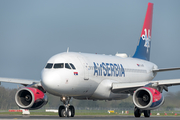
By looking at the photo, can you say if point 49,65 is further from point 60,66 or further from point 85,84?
point 85,84

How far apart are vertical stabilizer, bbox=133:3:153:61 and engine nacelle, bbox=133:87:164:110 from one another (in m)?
11.7

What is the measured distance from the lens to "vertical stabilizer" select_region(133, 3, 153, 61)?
36656 mm

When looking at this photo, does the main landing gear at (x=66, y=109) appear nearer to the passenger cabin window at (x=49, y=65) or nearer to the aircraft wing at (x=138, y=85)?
the passenger cabin window at (x=49, y=65)

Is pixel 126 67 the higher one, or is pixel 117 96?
pixel 126 67

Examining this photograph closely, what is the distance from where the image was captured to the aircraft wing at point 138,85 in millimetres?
24656

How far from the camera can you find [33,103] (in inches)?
989

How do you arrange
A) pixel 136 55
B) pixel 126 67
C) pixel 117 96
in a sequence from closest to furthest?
pixel 117 96 < pixel 126 67 < pixel 136 55

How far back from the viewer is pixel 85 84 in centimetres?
2470

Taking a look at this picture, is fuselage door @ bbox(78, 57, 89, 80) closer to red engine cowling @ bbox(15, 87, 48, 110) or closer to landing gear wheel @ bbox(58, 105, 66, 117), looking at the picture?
landing gear wheel @ bbox(58, 105, 66, 117)

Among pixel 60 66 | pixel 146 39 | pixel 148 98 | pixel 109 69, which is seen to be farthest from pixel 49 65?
pixel 146 39

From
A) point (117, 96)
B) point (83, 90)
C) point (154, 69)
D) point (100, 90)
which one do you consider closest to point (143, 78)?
point (154, 69)

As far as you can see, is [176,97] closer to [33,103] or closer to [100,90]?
[100,90]

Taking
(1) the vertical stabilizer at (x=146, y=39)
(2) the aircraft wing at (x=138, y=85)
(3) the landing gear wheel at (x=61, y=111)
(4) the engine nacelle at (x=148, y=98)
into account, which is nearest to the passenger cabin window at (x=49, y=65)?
(3) the landing gear wheel at (x=61, y=111)

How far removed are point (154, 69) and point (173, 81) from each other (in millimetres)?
10322
